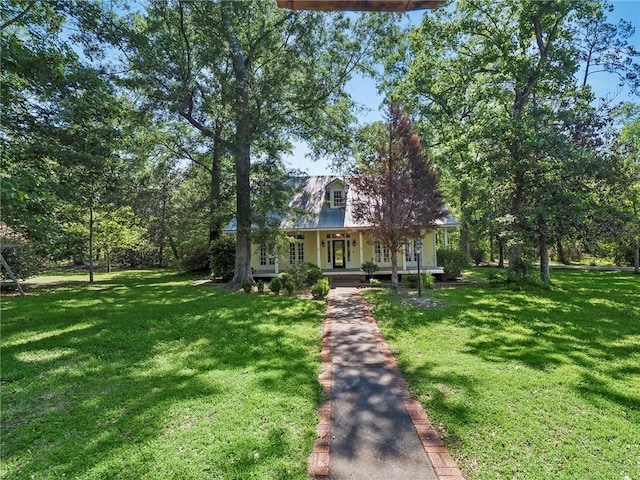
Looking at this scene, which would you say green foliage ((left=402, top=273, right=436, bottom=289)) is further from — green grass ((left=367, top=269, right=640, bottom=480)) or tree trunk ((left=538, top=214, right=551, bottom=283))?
tree trunk ((left=538, top=214, right=551, bottom=283))

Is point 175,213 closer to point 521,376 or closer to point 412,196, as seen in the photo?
point 412,196

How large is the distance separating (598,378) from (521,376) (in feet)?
3.72

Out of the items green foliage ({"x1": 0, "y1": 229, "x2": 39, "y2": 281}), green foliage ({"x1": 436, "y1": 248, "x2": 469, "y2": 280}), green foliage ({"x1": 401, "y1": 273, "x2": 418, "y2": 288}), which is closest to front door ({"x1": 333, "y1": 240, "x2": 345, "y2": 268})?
green foliage ({"x1": 401, "y1": 273, "x2": 418, "y2": 288})

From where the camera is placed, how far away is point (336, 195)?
20.8m

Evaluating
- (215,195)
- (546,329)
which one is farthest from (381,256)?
(546,329)

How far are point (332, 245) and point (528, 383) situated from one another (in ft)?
50.4

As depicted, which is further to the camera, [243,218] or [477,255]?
[477,255]

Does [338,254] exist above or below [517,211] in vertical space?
below

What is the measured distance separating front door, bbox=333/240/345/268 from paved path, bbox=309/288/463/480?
1319 centimetres

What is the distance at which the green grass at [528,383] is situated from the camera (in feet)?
10.8

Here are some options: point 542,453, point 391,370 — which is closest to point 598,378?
point 542,453

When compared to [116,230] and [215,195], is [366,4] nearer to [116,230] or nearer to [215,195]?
[215,195]

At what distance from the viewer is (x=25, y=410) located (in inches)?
166

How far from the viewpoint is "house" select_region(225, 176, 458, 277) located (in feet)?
61.4
